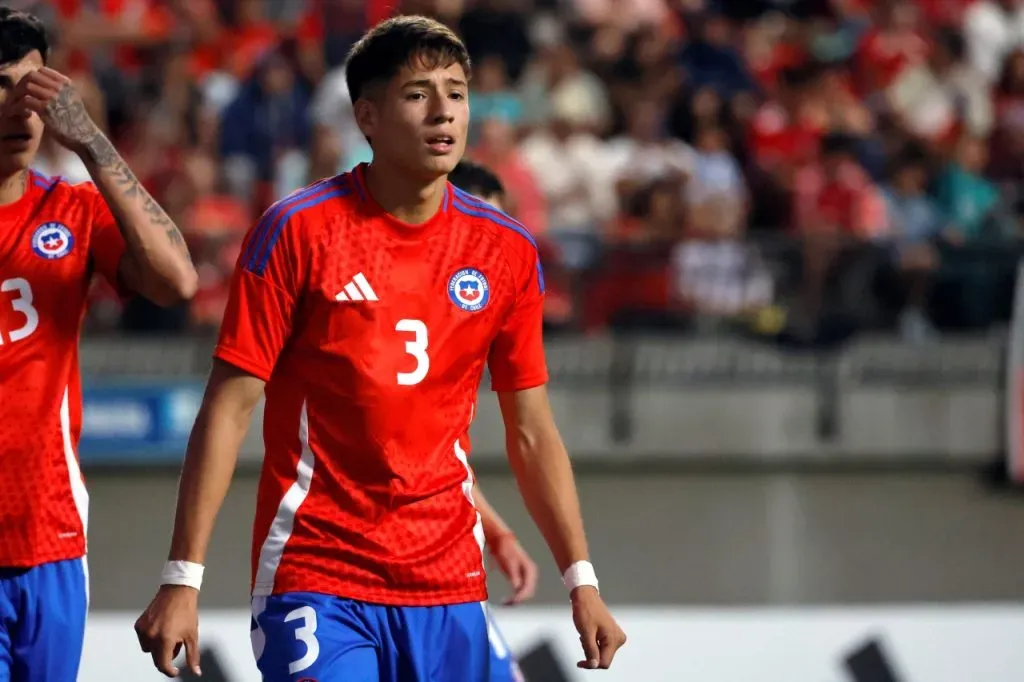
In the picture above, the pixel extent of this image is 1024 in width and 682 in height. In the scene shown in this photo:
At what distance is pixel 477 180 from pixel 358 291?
1.44 meters

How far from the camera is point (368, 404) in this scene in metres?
3.99

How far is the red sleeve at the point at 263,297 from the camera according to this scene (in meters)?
3.90

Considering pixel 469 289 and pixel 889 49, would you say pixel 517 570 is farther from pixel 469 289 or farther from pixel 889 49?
pixel 889 49

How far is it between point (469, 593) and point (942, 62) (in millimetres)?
10378

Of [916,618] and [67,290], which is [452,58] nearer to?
[67,290]

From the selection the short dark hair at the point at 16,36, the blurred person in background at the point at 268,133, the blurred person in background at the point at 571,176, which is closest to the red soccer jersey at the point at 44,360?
the short dark hair at the point at 16,36

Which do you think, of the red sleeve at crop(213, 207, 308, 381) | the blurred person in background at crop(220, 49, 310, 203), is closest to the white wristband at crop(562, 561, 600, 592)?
the red sleeve at crop(213, 207, 308, 381)

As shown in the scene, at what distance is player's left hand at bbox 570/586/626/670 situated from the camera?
4.10m

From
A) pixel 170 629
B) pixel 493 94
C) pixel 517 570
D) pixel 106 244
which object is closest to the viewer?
pixel 170 629

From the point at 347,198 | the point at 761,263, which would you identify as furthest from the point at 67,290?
the point at 761,263

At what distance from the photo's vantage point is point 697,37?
42.9 ft

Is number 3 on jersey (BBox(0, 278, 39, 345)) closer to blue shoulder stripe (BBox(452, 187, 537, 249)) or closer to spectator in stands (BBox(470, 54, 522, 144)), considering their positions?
blue shoulder stripe (BBox(452, 187, 537, 249))

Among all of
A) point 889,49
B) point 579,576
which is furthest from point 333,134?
point 579,576

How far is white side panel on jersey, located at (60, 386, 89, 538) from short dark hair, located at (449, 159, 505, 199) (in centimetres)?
145
